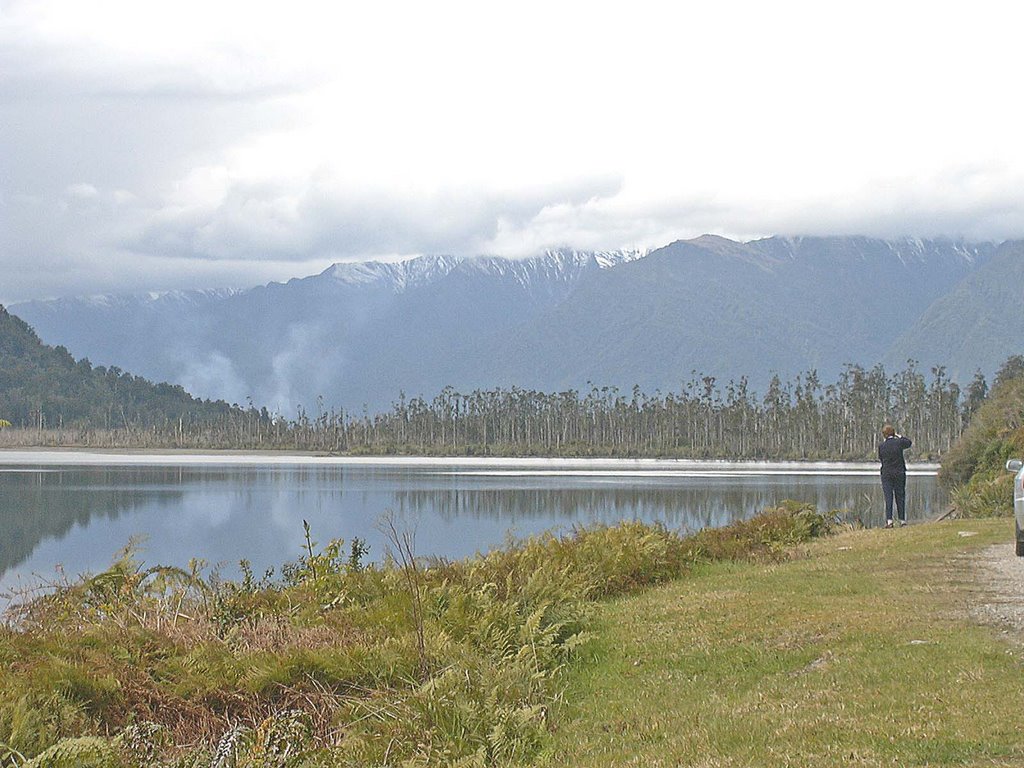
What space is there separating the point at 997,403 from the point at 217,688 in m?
33.8

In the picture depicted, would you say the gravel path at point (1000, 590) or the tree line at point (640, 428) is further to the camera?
the tree line at point (640, 428)

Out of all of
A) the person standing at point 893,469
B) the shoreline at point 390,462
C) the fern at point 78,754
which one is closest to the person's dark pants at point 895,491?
the person standing at point 893,469

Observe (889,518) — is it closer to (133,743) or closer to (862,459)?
(133,743)

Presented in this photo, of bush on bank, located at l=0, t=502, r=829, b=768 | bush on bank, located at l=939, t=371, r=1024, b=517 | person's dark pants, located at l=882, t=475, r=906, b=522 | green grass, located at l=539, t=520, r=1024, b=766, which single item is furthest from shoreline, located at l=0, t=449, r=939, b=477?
bush on bank, located at l=0, t=502, r=829, b=768

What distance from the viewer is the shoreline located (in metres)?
105

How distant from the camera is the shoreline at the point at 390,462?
104625 mm

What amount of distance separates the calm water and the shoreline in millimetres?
26204

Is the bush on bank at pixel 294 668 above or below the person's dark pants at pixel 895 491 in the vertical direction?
below

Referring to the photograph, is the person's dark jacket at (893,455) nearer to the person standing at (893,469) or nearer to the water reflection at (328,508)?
the person standing at (893,469)

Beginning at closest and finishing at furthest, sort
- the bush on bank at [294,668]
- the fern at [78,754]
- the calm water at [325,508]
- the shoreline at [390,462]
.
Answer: the fern at [78,754] → the bush on bank at [294,668] → the calm water at [325,508] → the shoreline at [390,462]

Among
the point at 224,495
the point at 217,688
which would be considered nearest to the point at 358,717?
the point at 217,688

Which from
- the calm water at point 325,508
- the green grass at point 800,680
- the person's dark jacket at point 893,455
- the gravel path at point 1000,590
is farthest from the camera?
the calm water at point 325,508

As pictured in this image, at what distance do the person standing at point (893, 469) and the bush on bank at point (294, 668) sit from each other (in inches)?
452

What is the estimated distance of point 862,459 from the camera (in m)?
118
